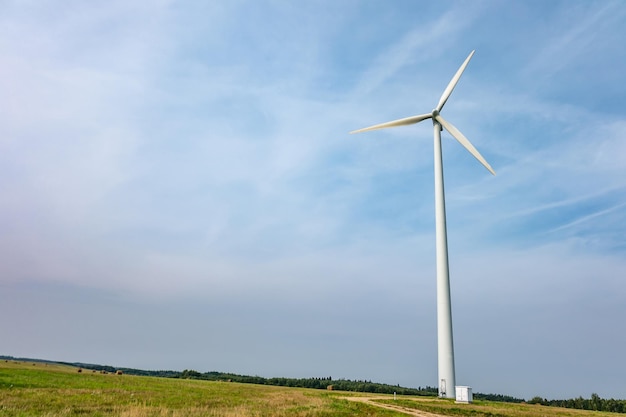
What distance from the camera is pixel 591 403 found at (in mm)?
81438

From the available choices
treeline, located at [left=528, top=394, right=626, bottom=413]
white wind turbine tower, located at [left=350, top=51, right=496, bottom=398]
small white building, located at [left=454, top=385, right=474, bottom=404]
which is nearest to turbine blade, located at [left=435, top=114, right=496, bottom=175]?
white wind turbine tower, located at [left=350, top=51, right=496, bottom=398]

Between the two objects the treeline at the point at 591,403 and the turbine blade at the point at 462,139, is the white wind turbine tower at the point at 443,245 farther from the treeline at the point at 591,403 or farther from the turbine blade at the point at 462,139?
the treeline at the point at 591,403

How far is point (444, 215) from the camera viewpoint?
214 feet

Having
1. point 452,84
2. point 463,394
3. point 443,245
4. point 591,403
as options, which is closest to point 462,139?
point 452,84

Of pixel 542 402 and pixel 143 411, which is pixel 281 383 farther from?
pixel 143 411

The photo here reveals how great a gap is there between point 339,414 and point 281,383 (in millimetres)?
107451

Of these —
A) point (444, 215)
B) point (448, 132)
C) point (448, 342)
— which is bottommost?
point (448, 342)

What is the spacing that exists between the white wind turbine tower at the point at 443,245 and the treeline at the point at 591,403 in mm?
34218

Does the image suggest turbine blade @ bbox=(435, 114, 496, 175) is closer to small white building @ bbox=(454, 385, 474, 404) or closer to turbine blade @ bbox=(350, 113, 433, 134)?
turbine blade @ bbox=(350, 113, 433, 134)

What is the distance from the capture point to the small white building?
54.9 metres

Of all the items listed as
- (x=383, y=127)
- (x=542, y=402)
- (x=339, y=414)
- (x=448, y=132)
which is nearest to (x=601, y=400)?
(x=542, y=402)

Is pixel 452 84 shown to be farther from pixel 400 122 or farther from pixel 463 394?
pixel 463 394

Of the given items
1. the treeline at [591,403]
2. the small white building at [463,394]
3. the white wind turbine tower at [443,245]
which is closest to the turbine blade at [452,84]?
the white wind turbine tower at [443,245]

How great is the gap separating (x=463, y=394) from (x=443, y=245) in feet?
65.6
